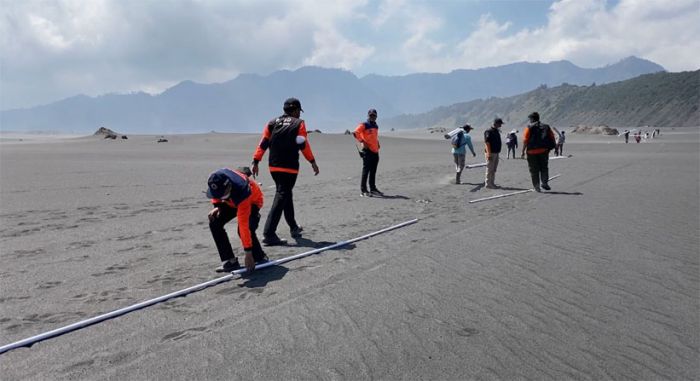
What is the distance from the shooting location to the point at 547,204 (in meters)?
10.9

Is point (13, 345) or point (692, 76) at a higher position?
point (692, 76)

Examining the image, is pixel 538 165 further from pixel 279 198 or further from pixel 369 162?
pixel 279 198

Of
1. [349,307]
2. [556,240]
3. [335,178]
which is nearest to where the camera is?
[349,307]

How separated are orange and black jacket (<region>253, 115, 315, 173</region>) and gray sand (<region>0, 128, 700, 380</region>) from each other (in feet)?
3.98

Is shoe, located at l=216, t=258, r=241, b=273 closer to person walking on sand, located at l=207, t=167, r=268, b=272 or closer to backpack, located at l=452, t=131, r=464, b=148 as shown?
person walking on sand, located at l=207, t=167, r=268, b=272

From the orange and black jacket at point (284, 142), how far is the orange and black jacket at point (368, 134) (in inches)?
181

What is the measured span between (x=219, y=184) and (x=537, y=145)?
9.27m

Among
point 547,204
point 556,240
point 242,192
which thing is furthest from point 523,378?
point 547,204

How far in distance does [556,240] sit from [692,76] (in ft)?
552

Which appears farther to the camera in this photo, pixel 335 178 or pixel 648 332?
pixel 335 178

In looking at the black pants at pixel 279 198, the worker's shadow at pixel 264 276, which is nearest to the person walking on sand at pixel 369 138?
the black pants at pixel 279 198

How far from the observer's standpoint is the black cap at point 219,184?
5.41m

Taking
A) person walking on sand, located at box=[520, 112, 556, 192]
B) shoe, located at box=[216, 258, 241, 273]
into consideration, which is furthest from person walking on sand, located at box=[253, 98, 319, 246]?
person walking on sand, located at box=[520, 112, 556, 192]

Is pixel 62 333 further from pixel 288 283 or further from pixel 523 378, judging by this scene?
pixel 523 378
